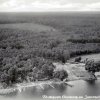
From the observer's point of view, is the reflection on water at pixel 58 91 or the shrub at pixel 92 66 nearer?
the reflection on water at pixel 58 91

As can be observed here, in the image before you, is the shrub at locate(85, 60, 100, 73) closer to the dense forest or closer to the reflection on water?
the dense forest

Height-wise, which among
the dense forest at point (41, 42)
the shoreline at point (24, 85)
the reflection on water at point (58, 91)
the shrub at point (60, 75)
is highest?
the dense forest at point (41, 42)

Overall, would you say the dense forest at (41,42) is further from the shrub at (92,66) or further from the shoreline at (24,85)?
the shrub at (92,66)

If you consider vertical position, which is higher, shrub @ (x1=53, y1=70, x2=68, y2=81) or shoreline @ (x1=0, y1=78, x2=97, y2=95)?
shrub @ (x1=53, y1=70, x2=68, y2=81)

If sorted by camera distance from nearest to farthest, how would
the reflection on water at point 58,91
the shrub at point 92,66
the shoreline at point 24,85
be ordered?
1. the reflection on water at point 58,91
2. the shoreline at point 24,85
3. the shrub at point 92,66

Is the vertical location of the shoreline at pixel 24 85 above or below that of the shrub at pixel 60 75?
below

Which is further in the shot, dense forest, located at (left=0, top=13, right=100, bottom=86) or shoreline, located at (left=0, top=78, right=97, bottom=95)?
dense forest, located at (left=0, top=13, right=100, bottom=86)

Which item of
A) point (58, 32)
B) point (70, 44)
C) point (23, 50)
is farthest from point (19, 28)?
point (70, 44)

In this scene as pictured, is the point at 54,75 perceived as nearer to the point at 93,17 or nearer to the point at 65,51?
the point at 65,51
